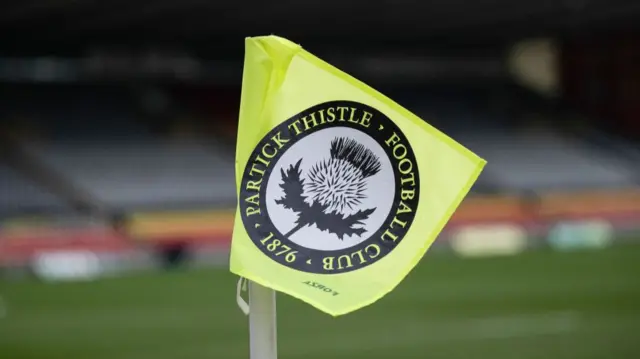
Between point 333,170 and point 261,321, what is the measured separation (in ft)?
1.56

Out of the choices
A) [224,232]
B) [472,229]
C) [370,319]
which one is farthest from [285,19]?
[370,319]

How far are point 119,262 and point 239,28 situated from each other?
7118 mm

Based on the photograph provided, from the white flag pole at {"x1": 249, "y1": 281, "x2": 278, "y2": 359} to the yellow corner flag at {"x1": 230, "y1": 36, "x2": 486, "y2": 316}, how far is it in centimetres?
17

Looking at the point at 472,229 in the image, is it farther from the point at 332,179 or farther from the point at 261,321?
the point at 332,179

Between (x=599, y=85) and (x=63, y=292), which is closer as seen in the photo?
(x=63, y=292)

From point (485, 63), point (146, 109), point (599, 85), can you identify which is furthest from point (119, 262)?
point (599, 85)

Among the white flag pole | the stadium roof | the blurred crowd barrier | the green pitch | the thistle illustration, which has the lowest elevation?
the white flag pole

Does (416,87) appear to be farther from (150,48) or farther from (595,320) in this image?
(595,320)

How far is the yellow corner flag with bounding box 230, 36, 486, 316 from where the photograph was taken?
108 inches

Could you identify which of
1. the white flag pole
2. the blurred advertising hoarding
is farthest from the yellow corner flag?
the blurred advertising hoarding

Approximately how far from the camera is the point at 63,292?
518 inches

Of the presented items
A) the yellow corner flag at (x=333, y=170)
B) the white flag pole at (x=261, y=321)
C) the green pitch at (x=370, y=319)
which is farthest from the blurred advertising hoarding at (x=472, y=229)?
the yellow corner flag at (x=333, y=170)

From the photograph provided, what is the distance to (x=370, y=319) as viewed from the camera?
10484mm

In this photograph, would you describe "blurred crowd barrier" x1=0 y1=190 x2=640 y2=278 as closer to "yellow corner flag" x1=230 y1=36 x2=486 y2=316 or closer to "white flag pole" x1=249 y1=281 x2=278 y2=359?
"white flag pole" x1=249 y1=281 x2=278 y2=359
